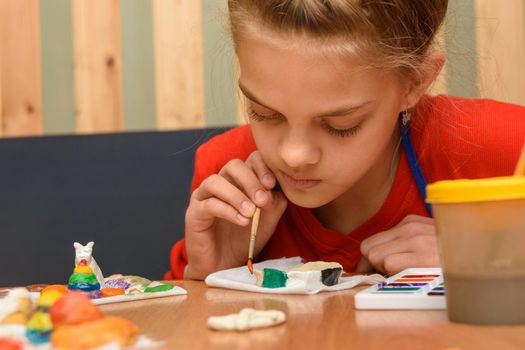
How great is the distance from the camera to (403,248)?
0.92m

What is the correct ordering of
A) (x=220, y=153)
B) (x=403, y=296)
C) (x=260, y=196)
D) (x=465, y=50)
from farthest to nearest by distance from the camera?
(x=465, y=50) < (x=220, y=153) < (x=260, y=196) < (x=403, y=296)

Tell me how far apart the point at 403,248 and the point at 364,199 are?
27cm

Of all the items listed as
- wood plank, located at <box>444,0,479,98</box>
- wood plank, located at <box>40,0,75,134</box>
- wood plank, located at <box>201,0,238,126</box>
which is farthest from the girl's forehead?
wood plank, located at <box>40,0,75,134</box>

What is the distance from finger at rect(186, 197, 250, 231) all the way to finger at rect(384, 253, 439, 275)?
0.60ft

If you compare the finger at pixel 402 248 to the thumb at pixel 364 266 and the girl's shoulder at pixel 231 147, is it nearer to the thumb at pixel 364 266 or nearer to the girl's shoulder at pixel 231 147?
the thumb at pixel 364 266

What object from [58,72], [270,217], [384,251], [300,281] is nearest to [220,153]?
[270,217]

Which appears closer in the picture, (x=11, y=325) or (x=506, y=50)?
(x=11, y=325)

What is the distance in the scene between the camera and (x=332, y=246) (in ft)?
3.73

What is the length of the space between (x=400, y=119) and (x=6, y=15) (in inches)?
40.9

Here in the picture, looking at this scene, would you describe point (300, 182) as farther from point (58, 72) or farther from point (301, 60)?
point (58, 72)

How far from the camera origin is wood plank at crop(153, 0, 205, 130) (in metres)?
1.82

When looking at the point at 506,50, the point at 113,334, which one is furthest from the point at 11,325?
the point at 506,50

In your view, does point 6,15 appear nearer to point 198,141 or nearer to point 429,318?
point 198,141

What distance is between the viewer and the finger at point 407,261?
0.89 metres
